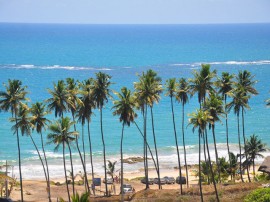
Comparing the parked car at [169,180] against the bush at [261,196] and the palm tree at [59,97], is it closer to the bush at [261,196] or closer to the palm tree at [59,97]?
the palm tree at [59,97]

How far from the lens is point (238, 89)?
7712cm

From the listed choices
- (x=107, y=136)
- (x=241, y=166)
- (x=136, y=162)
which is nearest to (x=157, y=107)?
(x=107, y=136)

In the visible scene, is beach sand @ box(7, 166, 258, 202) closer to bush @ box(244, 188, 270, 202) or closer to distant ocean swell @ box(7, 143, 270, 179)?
distant ocean swell @ box(7, 143, 270, 179)

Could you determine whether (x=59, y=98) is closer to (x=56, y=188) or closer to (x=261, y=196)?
A: (x=56, y=188)

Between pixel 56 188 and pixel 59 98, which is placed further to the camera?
pixel 56 188

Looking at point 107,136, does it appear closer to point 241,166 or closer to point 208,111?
point 241,166

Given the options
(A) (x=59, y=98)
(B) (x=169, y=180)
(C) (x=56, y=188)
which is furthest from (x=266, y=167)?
(C) (x=56, y=188)

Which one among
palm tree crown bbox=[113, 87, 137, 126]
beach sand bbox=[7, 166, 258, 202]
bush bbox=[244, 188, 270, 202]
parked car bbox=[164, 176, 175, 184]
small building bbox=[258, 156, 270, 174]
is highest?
palm tree crown bbox=[113, 87, 137, 126]

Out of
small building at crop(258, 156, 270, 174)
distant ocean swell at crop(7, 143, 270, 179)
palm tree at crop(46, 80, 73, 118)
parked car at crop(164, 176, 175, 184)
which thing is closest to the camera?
palm tree at crop(46, 80, 73, 118)

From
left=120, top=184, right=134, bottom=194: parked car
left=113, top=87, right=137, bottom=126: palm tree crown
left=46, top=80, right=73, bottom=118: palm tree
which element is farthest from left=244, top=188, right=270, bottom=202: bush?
left=120, top=184, right=134, bottom=194: parked car

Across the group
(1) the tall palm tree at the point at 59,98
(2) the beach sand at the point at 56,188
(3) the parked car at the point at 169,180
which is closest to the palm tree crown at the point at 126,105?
(1) the tall palm tree at the point at 59,98

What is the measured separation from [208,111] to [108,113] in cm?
8110

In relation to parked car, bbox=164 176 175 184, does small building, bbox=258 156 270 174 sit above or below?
above

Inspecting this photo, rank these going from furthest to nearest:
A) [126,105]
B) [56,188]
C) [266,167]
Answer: [56,188] → [266,167] → [126,105]
